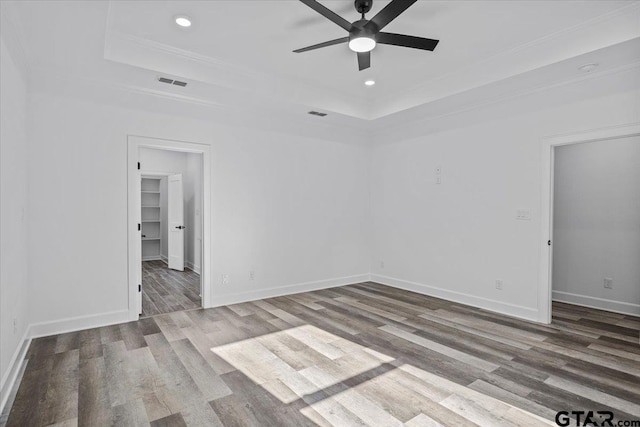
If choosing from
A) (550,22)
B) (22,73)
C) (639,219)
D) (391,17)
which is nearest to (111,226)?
(22,73)

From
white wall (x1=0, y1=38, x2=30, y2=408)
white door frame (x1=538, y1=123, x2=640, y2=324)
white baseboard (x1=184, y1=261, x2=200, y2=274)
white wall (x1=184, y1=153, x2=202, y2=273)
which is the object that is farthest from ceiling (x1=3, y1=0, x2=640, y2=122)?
white baseboard (x1=184, y1=261, x2=200, y2=274)

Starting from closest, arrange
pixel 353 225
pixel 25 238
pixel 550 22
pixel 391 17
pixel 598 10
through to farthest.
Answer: pixel 391 17 < pixel 598 10 < pixel 550 22 < pixel 25 238 < pixel 353 225

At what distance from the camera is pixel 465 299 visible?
16.0 ft

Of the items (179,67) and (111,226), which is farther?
(111,226)

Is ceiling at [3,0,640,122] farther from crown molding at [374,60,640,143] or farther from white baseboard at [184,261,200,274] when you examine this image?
white baseboard at [184,261,200,274]

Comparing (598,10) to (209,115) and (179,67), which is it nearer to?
(179,67)

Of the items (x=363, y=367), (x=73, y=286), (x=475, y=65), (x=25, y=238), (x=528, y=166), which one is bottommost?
(x=363, y=367)

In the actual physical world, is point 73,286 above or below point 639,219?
below

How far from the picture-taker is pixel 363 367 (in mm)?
2928

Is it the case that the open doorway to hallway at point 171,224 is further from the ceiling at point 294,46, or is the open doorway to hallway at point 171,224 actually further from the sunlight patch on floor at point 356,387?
the ceiling at point 294,46

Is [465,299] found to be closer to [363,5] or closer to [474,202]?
[474,202]

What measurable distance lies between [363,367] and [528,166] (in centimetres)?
311

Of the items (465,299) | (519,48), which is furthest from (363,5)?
(465,299)

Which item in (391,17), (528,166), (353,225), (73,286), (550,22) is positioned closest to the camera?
(391,17)
